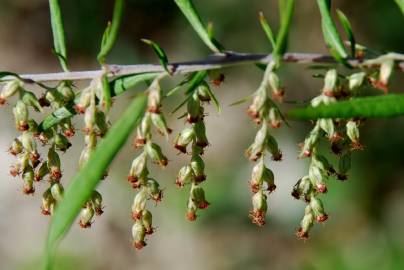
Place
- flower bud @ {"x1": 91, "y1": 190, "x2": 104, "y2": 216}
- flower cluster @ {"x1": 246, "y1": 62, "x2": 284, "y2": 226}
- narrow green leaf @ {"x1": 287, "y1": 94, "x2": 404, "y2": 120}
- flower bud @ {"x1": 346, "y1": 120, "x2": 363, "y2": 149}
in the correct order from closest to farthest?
narrow green leaf @ {"x1": 287, "y1": 94, "x2": 404, "y2": 120} < flower cluster @ {"x1": 246, "y1": 62, "x2": 284, "y2": 226} < flower bud @ {"x1": 346, "y1": 120, "x2": 363, "y2": 149} < flower bud @ {"x1": 91, "y1": 190, "x2": 104, "y2": 216}

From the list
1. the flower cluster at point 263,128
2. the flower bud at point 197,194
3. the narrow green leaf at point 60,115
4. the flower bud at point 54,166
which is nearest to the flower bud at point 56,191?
the flower bud at point 54,166

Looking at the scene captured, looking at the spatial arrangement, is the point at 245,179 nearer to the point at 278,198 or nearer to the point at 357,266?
A: the point at 278,198

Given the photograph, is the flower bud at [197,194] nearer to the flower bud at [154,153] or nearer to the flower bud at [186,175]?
the flower bud at [186,175]

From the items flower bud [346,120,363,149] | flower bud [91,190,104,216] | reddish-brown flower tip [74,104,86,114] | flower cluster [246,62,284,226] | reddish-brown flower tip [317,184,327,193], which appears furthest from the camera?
flower bud [91,190,104,216]

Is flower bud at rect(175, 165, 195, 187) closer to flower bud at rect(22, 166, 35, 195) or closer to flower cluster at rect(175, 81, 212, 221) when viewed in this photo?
flower cluster at rect(175, 81, 212, 221)

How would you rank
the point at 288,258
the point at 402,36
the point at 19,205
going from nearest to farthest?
the point at 402,36
the point at 288,258
the point at 19,205

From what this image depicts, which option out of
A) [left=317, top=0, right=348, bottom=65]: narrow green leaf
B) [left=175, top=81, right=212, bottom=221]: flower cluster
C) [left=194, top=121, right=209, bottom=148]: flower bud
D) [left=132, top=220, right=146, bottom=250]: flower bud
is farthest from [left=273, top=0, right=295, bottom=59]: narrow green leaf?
[left=132, top=220, right=146, bottom=250]: flower bud

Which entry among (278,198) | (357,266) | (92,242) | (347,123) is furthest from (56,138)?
(92,242)
